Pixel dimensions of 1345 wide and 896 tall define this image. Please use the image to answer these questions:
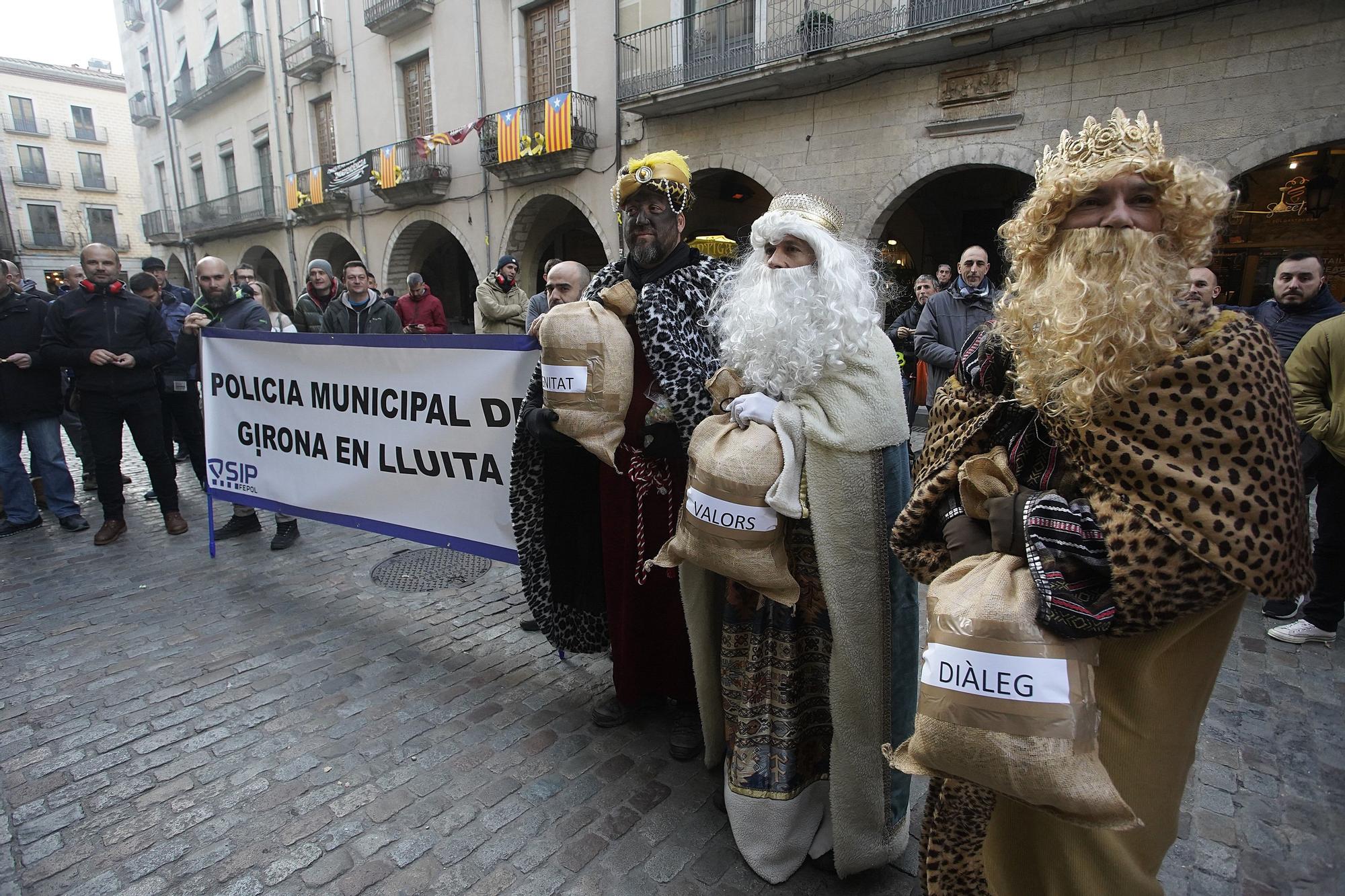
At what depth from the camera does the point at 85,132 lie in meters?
41.3

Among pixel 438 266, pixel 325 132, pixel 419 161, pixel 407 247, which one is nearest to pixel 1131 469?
pixel 419 161

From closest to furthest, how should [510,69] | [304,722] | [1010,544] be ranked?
[1010,544], [304,722], [510,69]

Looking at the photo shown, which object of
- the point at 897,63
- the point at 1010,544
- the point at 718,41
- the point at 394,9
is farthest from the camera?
the point at 394,9

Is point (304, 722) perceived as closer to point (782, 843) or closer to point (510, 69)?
point (782, 843)

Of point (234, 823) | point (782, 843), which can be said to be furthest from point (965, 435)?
point (234, 823)

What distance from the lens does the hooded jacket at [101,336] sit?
4.91 m

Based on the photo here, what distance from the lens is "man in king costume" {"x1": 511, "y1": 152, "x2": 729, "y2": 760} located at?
92.9 inches

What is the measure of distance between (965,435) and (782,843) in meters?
1.39

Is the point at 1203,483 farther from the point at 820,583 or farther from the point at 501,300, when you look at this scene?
the point at 501,300

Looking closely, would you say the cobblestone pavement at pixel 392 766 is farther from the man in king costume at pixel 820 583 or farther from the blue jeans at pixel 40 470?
the blue jeans at pixel 40 470

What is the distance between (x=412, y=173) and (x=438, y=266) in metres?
5.19

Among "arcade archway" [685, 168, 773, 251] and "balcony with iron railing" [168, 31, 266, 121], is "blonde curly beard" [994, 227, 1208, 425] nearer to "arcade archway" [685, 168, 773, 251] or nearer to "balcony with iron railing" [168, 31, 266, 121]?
"arcade archway" [685, 168, 773, 251]

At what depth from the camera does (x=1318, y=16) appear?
687cm

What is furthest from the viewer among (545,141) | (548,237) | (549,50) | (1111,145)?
(548,237)
